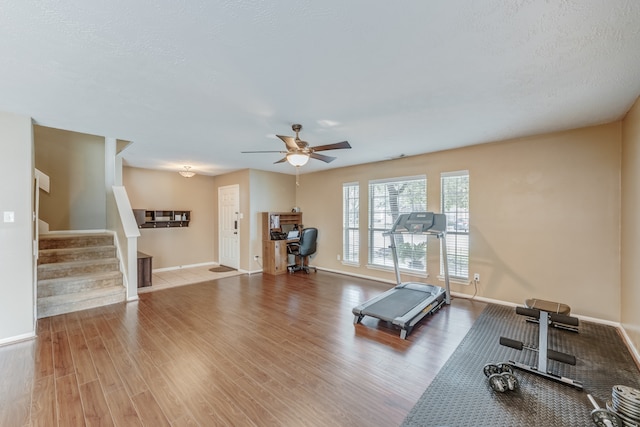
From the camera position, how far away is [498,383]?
83.7 inches

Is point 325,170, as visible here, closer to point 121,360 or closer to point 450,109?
point 450,109

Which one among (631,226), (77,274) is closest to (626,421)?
(631,226)

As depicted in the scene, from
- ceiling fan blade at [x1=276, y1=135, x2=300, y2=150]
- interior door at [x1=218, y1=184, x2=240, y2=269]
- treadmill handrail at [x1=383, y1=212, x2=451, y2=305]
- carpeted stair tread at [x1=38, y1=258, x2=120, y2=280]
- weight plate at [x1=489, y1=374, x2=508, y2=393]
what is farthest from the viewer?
interior door at [x1=218, y1=184, x2=240, y2=269]

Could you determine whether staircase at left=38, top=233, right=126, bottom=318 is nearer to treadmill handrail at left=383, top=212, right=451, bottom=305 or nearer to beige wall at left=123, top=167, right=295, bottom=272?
beige wall at left=123, top=167, right=295, bottom=272

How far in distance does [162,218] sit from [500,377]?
6911 mm

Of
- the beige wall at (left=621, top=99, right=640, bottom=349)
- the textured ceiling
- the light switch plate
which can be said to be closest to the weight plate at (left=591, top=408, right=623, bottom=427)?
the beige wall at (left=621, top=99, right=640, bottom=349)

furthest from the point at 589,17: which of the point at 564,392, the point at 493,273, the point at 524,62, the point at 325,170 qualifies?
the point at 325,170

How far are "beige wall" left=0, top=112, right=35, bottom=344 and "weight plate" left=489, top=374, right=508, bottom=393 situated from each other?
487 cm

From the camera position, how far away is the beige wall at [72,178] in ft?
17.4

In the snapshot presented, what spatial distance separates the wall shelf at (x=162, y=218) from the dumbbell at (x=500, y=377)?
646 cm

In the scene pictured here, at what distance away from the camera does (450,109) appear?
2.86m

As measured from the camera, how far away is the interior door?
6703 millimetres

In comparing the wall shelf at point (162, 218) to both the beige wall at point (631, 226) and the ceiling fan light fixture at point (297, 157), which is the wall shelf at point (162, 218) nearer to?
the ceiling fan light fixture at point (297, 157)

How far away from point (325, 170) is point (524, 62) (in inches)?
190
